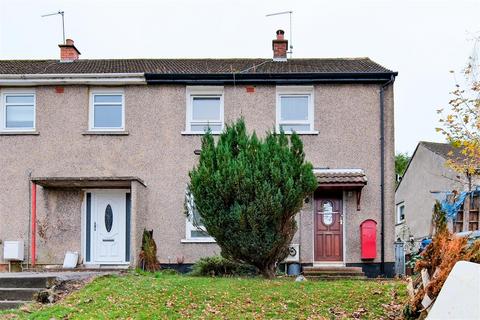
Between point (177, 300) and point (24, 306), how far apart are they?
2.91 meters

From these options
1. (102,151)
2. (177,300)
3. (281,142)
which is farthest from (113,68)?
(177,300)

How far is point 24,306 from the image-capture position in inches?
402

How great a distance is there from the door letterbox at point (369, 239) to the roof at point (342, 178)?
4.43 ft

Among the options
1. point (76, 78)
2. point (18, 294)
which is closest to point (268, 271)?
point (18, 294)

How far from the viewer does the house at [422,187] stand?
25.2m

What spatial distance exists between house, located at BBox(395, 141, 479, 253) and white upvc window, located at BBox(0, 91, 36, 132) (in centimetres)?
1590

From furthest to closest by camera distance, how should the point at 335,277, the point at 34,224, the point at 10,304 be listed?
the point at 34,224 → the point at 335,277 → the point at 10,304

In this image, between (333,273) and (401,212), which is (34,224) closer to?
(333,273)

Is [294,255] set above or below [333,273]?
above

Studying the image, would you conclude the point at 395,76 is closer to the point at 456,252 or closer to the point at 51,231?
the point at 456,252

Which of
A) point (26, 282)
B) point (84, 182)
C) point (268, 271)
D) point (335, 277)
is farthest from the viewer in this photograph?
point (84, 182)

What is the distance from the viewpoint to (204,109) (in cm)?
1700

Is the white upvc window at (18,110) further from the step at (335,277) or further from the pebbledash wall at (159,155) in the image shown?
the step at (335,277)

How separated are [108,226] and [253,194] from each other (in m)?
6.71
